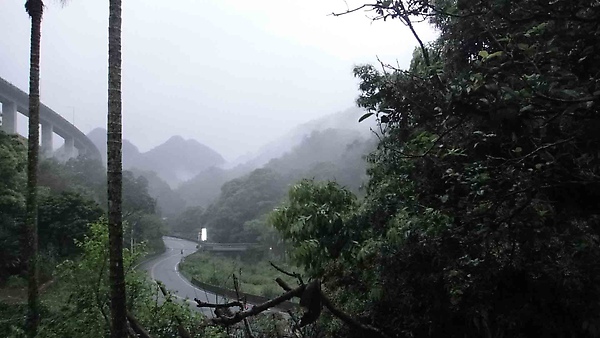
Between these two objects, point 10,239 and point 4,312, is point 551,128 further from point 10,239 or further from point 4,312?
point 10,239

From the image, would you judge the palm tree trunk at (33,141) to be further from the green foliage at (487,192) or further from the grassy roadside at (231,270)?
the grassy roadside at (231,270)

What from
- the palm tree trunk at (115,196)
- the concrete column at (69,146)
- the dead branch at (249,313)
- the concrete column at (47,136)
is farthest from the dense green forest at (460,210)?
the concrete column at (69,146)

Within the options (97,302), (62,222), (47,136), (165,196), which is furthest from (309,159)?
(97,302)

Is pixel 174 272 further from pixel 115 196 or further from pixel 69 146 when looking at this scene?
pixel 69 146

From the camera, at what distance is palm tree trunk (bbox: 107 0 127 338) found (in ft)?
13.5

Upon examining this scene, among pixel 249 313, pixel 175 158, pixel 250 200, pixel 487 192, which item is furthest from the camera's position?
pixel 175 158

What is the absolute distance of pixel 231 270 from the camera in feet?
50.2

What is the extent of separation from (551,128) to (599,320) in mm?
1253

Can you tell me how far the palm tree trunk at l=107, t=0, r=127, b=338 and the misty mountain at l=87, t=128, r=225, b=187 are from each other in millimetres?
Result: 84470

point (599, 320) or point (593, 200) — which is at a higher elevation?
point (593, 200)

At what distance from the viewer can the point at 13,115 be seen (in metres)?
29.5

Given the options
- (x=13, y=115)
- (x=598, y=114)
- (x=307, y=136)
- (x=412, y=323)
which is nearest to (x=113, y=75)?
(x=412, y=323)

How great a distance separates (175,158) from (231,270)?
3586 inches

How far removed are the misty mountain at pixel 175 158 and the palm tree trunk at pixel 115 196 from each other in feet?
277
